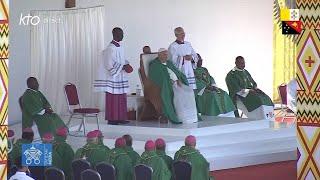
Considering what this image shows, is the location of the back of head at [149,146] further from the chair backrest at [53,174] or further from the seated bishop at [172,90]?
the seated bishop at [172,90]

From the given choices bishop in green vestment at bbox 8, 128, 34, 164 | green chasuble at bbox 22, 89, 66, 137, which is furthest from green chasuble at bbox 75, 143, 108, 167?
green chasuble at bbox 22, 89, 66, 137

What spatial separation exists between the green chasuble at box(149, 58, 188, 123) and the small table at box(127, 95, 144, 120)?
0.48 m

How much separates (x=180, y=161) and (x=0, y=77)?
3416 mm

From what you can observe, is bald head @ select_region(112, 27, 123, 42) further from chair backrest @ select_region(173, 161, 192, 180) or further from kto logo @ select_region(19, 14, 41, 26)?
chair backrest @ select_region(173, 161, 192, 180)

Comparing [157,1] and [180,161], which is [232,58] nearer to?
[157,1]

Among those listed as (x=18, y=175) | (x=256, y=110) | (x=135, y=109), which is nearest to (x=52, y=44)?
(x=135, y=109)

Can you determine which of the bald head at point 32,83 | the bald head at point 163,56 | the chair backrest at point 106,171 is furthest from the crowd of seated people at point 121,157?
the bald head at point 163,56

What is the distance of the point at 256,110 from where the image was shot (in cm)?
1385

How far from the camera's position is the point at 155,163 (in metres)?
8.36

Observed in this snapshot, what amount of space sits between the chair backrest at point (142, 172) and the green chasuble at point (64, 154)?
1356 mm

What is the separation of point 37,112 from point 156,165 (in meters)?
3.43

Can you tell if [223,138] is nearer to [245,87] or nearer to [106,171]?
[245,87]

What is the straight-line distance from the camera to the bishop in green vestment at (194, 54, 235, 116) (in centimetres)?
1343

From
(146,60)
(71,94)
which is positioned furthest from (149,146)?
(71,94)
